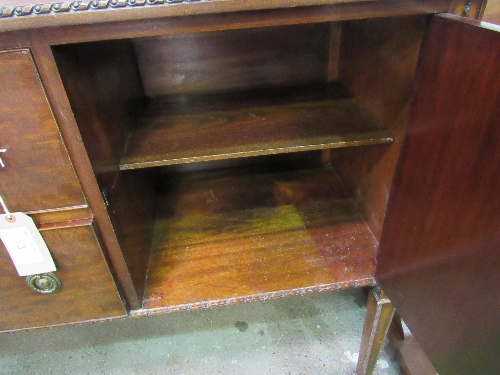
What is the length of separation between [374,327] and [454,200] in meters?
0.41

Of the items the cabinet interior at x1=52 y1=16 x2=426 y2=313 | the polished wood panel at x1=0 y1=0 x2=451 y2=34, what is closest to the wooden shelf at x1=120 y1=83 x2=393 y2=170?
the cabinet interior at x1=52 y1=16 x2=426 y2=313

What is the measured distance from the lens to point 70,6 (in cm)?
40

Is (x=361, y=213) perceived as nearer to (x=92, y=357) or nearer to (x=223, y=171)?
(x=223, y=171)

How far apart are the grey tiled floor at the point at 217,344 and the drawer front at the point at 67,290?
38 centimetres

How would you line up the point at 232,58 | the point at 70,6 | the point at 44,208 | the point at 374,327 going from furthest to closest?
the point at 232,58 < the point at 374,327 < the point at 44,208 < the point at 70,6

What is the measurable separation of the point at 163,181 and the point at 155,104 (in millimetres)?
241

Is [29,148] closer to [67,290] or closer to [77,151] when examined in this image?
[77,151]

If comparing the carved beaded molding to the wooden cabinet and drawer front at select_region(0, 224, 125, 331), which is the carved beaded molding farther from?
drawer front at select_region(0, 224, 125, 331)

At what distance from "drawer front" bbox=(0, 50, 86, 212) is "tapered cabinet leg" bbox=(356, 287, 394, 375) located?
56cm

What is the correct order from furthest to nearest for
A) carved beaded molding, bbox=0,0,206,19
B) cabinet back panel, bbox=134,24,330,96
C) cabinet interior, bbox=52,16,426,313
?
1. cabinet back panel, bbox=134,24,330,96
2. cabinet interior, bbox=52,16,426,313
3. carved beaded molding, bbox=0,0,206,19

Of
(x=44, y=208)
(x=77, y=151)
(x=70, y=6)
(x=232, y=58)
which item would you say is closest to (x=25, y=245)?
(x=44, y=208)

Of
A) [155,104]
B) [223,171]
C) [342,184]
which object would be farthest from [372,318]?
[155,104]

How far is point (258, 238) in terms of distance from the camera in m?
0.83

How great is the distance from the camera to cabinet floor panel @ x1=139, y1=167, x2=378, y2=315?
716mm
